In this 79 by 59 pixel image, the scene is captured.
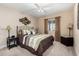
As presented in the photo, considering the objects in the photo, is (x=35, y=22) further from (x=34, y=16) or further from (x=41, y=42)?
(x=41, y=42)

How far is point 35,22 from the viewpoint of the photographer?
9.57 feet

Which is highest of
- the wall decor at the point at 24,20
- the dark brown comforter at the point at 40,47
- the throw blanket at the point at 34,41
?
the wall decor at the point at 24,20

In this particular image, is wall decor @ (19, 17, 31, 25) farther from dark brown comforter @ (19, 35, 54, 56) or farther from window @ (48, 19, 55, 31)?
window @ (48, 19, 55, 31)

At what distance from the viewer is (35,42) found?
286cm

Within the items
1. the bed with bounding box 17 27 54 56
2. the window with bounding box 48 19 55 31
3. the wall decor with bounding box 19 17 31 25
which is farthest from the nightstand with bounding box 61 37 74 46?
the wall decor with bounding box 19 17 31 25

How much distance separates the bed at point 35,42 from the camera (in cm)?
277

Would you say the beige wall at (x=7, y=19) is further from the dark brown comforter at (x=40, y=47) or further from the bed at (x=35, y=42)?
the dark brown comforter at (x=40, y=47)

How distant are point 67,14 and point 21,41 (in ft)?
6.85

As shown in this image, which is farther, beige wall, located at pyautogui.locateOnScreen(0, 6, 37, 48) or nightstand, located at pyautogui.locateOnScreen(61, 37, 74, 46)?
nightstand, located at pyautogui.locateOnScreen(61, 37, 74, 46)

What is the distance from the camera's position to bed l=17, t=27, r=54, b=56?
2.77 meters

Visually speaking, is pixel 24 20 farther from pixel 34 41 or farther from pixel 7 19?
pixel 34 41

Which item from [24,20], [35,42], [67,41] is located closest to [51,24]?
[35,42]

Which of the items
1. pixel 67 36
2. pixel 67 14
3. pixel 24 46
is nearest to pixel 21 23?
pixel 24 46

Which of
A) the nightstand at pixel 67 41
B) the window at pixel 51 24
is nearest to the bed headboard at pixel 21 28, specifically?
the window at pixel 51 24
